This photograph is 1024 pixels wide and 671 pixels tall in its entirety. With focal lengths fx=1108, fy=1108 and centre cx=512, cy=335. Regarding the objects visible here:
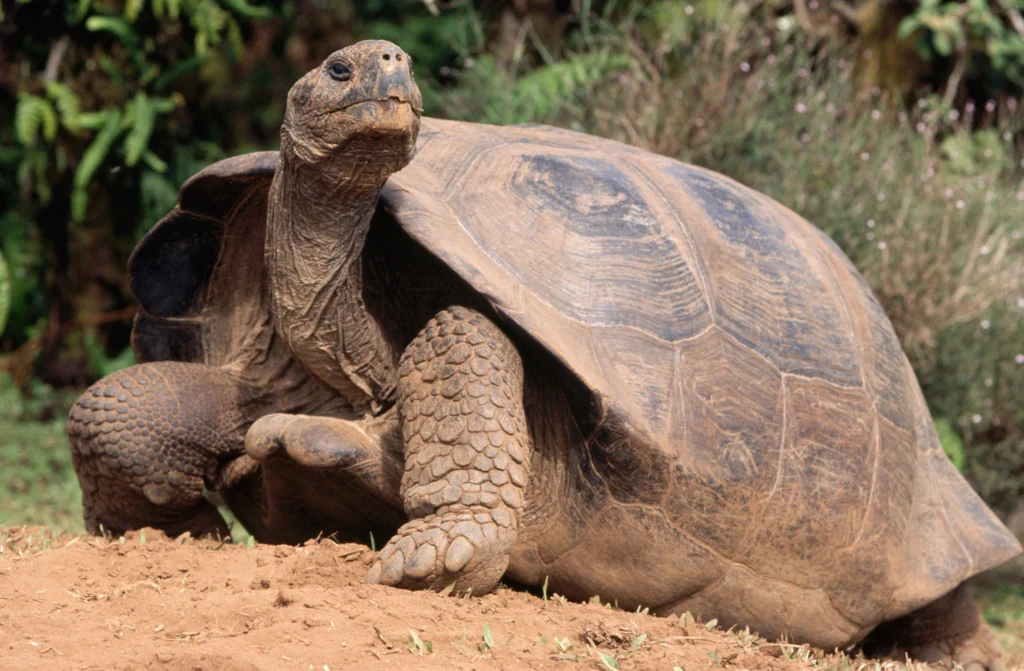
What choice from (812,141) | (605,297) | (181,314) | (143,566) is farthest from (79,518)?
(812,141)

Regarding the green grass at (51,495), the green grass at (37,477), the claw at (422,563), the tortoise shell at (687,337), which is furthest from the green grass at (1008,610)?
the green grass at (37,477)

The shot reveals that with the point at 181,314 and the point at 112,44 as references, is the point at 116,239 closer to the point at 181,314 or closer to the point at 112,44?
the point at 112,44

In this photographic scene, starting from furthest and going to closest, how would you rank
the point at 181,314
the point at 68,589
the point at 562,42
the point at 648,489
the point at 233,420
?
the point at 562,42 → the point at 181,314 → the point at 233,420 → the point at 648,489 → the point at 68,589

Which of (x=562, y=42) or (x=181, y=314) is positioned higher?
(x=562, y=42)

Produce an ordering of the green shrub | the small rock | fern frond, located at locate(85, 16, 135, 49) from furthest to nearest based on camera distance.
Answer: fern frond, located at locate(85, 16, 135, 49) → the green shrub → the small rock

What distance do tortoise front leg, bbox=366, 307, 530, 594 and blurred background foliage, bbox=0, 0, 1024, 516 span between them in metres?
2.16

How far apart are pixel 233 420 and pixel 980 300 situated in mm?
4127

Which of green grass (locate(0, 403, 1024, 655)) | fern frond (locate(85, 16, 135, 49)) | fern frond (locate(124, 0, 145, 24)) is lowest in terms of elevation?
green grass (locate(0, 403, 1024, 655))

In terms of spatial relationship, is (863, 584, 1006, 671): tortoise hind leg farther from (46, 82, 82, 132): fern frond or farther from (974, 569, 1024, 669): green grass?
(46, 82, 82, 132): fern frond

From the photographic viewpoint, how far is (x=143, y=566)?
2678 millimetres

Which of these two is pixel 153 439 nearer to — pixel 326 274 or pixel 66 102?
pixel 326 274

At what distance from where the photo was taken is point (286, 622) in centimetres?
224

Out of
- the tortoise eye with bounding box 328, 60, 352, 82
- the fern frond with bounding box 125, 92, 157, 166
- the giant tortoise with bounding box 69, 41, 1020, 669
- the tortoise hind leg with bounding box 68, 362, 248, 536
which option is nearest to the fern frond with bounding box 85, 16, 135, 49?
the fern frond with bounding box 125, 92, 157, 166

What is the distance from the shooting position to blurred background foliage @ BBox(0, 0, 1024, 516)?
5941 millimetres
